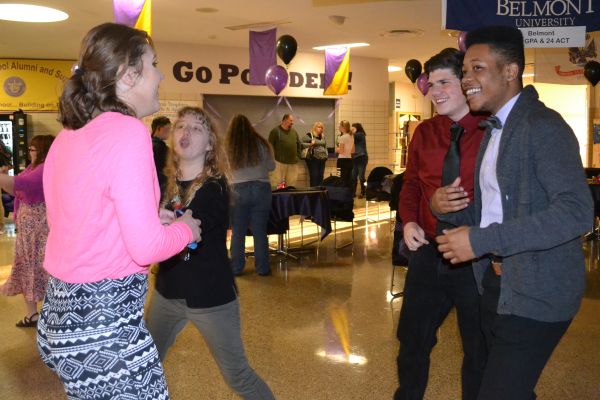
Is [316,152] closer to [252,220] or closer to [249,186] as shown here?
[252,220]

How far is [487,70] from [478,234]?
57 cm

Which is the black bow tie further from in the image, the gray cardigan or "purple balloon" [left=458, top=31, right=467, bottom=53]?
"purple balloon" [left=458, top=31, right=467, bottom=53]

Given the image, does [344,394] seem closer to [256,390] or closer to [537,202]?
[256,390]

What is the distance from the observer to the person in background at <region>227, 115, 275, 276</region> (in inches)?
233

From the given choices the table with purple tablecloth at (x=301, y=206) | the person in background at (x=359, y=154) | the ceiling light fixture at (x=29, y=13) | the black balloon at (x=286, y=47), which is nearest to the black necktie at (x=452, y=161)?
the table with purple tablecloth at (x=301, y=206)

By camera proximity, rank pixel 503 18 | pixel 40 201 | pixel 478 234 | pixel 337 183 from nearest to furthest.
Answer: pixel 478 234, pixel 503 18, pixel 40 201, pixel 337 183

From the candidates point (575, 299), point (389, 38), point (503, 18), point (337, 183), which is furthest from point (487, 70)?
point (389, 38)

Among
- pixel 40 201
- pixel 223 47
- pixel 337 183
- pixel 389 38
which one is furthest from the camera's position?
pixel 223 47

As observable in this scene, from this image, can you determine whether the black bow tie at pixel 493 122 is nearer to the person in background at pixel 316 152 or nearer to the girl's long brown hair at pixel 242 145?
the girl's long brown hair at pixel 242 145

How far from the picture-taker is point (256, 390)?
2.38m

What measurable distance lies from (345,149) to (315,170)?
3.00 ft

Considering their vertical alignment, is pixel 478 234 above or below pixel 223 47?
below

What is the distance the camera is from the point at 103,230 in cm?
141

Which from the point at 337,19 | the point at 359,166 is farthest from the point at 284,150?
the point at 337,19
